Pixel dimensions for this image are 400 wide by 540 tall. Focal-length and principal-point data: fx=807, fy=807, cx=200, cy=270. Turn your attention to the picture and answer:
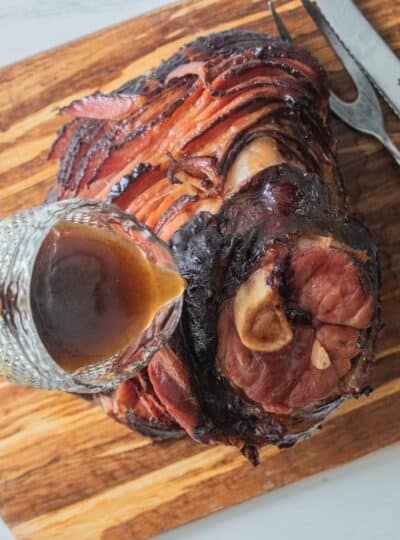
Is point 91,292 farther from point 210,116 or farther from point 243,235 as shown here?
point 210,116

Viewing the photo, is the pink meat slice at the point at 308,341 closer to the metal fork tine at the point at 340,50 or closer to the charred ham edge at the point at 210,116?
the charred ham edge at the point at 210,116

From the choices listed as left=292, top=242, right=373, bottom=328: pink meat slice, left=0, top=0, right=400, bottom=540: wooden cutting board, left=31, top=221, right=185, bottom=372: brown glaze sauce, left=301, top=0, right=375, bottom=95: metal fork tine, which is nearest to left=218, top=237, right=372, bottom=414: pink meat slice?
left=292, top=242, right=373, bottom=328: pink meat slice

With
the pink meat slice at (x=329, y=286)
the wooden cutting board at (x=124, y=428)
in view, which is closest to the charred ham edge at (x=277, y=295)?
the pink meat slice at (x=329, y=286)

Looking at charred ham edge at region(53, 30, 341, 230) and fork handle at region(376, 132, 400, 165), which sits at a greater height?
charred ham edge at region(53, 30, 341, 230)

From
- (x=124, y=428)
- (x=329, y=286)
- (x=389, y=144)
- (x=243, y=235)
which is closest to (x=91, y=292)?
(x=243, y=235)

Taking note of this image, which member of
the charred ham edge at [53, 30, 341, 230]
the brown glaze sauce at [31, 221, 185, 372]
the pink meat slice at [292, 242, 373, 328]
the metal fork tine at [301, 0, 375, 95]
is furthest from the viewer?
the metal fork tine at [301, 0, 375, 95]

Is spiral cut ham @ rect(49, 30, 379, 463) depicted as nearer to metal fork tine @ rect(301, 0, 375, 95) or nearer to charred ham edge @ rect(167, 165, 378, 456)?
charred ham edge @ rect(167, 165, 378, 456)

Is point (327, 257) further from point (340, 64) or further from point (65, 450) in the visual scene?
point (65, 450)
